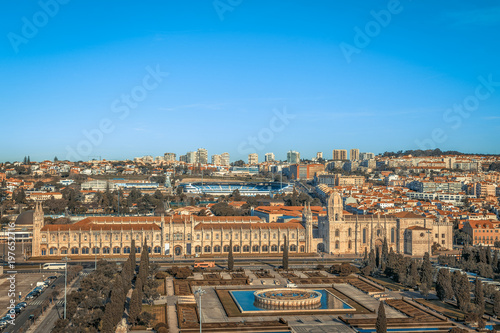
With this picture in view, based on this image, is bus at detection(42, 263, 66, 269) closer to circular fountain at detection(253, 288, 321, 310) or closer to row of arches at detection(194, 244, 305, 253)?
row of arches at detection(194, 244, 305, 253)

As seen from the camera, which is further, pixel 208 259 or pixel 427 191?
pixel 427 191

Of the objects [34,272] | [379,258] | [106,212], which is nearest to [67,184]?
[106,212]

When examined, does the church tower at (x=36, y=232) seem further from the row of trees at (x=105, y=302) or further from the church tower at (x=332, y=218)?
the church tower at (x=332, y=218)

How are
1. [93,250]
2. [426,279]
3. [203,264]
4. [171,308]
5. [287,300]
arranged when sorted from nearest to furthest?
[171,308], [287,300], [426,279], [203,264], [93,250]

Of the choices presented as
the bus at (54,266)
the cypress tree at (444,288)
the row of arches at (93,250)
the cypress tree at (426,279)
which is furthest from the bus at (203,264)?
the cypress tree at (444,288)

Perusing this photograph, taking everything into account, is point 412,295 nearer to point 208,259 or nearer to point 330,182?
point 208,259

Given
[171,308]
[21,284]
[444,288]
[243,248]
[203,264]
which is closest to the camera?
[171,308]

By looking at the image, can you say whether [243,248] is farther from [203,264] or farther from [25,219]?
[25,219]

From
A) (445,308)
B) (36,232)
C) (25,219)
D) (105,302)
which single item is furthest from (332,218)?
(25,219)
